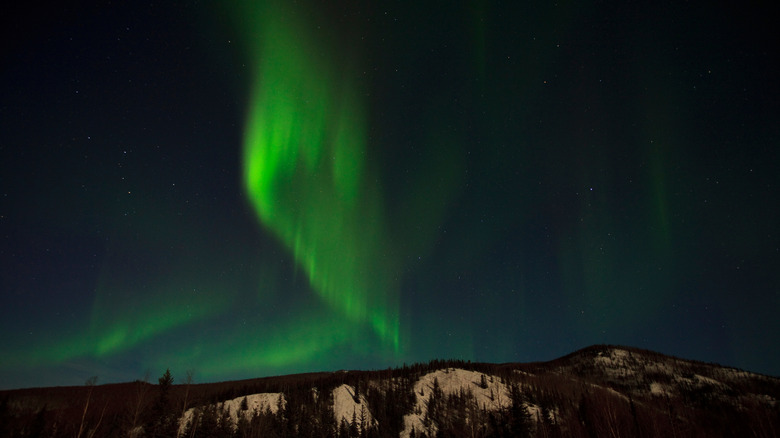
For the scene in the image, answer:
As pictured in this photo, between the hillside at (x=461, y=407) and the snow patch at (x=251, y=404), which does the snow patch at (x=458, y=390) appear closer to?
the hillside at (x=461, y=407)

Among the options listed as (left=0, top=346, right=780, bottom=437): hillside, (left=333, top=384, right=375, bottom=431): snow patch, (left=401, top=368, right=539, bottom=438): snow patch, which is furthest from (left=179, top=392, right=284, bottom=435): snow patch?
(left=401, top=368, right=539, bottom=438): snow patch

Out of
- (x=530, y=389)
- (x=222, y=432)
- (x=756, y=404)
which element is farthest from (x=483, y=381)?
(x=756, y=404)

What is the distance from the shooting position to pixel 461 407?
99.5 m

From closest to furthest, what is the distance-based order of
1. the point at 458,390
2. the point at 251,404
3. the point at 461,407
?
the point at 461,407 < the point at 251,404 < the point at 458,390

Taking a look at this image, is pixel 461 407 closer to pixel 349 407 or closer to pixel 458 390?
pixel 458 390

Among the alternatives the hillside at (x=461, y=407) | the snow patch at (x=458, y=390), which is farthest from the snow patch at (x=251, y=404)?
the snow patch at (x=458, y=390)

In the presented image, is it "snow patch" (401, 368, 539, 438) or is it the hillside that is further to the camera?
"snow patch" (401, 368, 539, 438)

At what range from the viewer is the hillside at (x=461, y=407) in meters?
86.9

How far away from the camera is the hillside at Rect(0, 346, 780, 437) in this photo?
3423 inches

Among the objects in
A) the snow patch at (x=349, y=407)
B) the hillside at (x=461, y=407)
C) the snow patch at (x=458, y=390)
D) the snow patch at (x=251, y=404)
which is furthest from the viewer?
the snow patch at (x=251, y=404)

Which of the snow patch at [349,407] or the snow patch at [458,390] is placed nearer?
the snow patch at [458,390]

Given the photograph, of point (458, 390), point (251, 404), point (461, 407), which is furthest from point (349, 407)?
point (458, 390)

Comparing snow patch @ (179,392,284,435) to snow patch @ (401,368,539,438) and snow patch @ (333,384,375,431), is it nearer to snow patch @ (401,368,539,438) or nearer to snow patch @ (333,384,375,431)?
snow patch @ (333,384,375,431)

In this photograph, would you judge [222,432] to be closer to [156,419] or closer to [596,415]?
[156,419]
